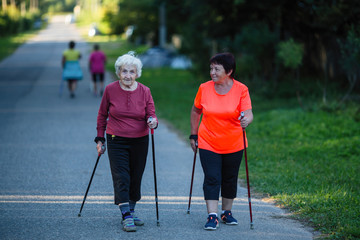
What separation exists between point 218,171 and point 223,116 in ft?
1.81

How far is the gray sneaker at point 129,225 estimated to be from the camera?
16.0 feet

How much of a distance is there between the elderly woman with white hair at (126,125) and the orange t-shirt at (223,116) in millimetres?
536

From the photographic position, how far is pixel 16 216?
532 centimetres

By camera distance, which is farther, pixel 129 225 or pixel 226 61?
pixel 226 61

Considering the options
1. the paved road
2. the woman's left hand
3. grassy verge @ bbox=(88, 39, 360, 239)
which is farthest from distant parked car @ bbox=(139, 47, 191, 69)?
the woman's left hand

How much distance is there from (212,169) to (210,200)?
31cm

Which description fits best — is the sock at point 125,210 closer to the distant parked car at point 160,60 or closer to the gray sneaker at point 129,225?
the gray sneaker at point 129,225

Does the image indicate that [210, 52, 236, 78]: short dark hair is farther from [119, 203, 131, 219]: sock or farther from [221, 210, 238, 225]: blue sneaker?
[119, 203, 131, 219]: sock

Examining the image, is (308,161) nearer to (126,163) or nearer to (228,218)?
(228,218)

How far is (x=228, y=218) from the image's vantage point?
5199 millimetres

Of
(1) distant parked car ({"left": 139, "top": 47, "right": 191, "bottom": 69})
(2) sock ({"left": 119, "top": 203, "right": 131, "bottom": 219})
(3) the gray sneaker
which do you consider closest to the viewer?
(3) the gray sneaker

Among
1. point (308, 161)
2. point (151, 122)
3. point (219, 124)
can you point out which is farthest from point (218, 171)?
point (308, 161)

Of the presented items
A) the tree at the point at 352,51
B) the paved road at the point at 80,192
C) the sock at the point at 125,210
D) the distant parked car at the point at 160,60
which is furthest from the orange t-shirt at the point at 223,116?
the distant parked car at the point at 160,60

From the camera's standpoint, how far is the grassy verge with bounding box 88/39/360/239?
547cm
